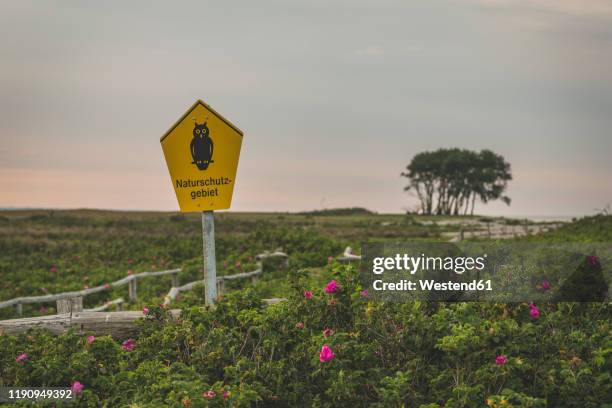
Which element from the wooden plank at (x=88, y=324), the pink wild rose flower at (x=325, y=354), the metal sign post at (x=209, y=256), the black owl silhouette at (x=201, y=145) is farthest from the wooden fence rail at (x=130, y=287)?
the pink wild rose flower at (x=325, y=354)

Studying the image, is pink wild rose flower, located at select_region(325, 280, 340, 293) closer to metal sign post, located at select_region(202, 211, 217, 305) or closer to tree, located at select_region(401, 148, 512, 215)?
metal sign post, located at select_region(202, 211, 217, 305)

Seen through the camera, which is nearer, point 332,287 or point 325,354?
point 325,354

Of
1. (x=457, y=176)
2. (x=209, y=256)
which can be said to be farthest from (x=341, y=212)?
(x=209, y=256)

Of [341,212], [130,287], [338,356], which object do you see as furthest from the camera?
[341,212]

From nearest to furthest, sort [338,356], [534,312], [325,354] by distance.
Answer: [325,354], [338,356], [534,312]

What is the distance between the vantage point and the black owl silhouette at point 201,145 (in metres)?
8.28

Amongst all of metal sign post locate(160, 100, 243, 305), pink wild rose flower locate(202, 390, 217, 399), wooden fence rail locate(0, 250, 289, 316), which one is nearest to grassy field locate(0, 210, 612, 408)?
pink wild rose flower locate(202, 390, 217, 399)

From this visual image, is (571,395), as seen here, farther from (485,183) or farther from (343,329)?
(485,183)

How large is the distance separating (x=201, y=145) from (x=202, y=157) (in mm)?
151

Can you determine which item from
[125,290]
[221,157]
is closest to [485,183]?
[125,290]

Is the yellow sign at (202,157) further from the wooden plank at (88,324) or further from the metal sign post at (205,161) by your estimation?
the wooden plank at (88,324)

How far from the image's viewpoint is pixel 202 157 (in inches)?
327

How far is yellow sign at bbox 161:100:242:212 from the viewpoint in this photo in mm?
8281

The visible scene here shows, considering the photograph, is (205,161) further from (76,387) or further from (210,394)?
(210,394)
